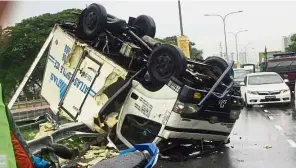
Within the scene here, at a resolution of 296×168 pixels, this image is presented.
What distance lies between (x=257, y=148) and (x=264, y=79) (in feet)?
29.1

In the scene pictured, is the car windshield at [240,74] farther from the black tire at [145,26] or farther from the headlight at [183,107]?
the headlight at [183,107]

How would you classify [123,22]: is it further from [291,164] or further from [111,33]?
[291,164]

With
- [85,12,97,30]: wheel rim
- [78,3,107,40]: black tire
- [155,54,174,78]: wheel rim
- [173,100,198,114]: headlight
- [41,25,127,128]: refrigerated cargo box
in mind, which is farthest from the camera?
[85,12,97,30]: wheel rim

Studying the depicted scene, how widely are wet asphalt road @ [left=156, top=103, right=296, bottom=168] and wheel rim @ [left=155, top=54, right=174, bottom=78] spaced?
1382mm

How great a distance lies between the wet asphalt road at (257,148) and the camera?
21.2 ft

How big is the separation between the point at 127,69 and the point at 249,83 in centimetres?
1008

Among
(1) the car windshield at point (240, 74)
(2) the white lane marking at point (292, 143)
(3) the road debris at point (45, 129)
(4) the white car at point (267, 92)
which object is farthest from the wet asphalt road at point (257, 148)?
(1) the car windshield at point (240, 74)

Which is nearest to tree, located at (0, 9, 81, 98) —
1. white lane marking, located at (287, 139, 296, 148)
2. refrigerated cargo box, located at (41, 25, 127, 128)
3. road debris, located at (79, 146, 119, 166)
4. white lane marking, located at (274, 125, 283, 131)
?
refrigerated cargo box, located at (41, 25, 127, 128)

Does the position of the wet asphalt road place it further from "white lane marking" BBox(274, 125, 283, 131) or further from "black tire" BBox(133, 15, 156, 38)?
"black tire" BBox(133, 15, 156, 38)

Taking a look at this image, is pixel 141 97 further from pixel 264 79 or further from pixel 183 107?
pixel 264 79

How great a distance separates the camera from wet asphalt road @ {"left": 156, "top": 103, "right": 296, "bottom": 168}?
21.2ft

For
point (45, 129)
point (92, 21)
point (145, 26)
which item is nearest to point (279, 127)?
point (145, 26)

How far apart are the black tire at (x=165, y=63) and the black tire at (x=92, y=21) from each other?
1193 millimetres

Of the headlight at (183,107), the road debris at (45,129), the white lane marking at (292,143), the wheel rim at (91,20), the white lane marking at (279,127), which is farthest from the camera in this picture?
the white lane marking at (279,127)
